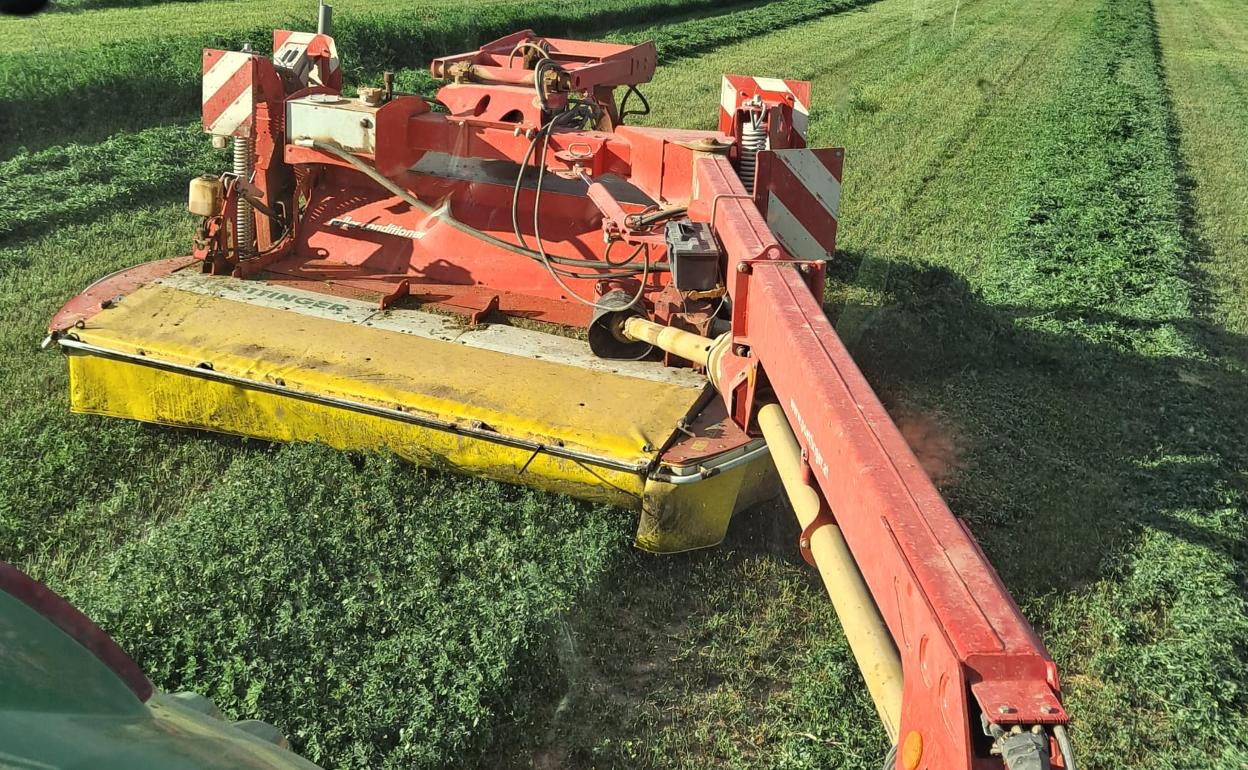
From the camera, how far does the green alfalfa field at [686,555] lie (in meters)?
3.16

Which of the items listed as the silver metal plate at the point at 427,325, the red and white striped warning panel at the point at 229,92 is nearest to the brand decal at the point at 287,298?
the silver metal plate at the point at 427,325

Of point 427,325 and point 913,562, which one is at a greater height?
point 913,562

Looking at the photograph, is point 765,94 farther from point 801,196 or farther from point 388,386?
point 388,386

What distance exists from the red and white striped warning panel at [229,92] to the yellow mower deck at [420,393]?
3.19ft

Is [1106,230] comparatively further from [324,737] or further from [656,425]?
[324,737]

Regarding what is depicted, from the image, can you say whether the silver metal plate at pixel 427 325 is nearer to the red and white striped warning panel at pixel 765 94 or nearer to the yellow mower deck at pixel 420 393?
the yellow mower deck at pixel 420 393

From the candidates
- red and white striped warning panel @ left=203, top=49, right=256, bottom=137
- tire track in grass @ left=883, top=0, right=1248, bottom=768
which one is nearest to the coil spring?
tire track in grass @ left=883, top=0, right=1248, bottom=768

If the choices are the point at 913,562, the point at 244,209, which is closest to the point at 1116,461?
the point at 913,562

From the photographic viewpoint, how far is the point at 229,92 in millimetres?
5234

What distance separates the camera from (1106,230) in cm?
856

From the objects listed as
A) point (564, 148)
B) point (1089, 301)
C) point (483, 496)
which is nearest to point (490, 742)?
point (483, 496)

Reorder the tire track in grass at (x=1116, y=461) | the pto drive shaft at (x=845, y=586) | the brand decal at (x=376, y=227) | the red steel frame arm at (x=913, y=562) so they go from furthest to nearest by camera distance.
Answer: the brand decal at (x=376, y=227), the tire track in grass at (x=1116, y=461), the pto drive shaft at (x=845, y=586), the red steel frame arm at (x=913, y=562)

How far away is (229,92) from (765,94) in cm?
253

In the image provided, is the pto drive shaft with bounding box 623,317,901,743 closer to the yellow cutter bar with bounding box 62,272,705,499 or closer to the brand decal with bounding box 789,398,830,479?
the brand decal with bounding box 789,398,830,479
